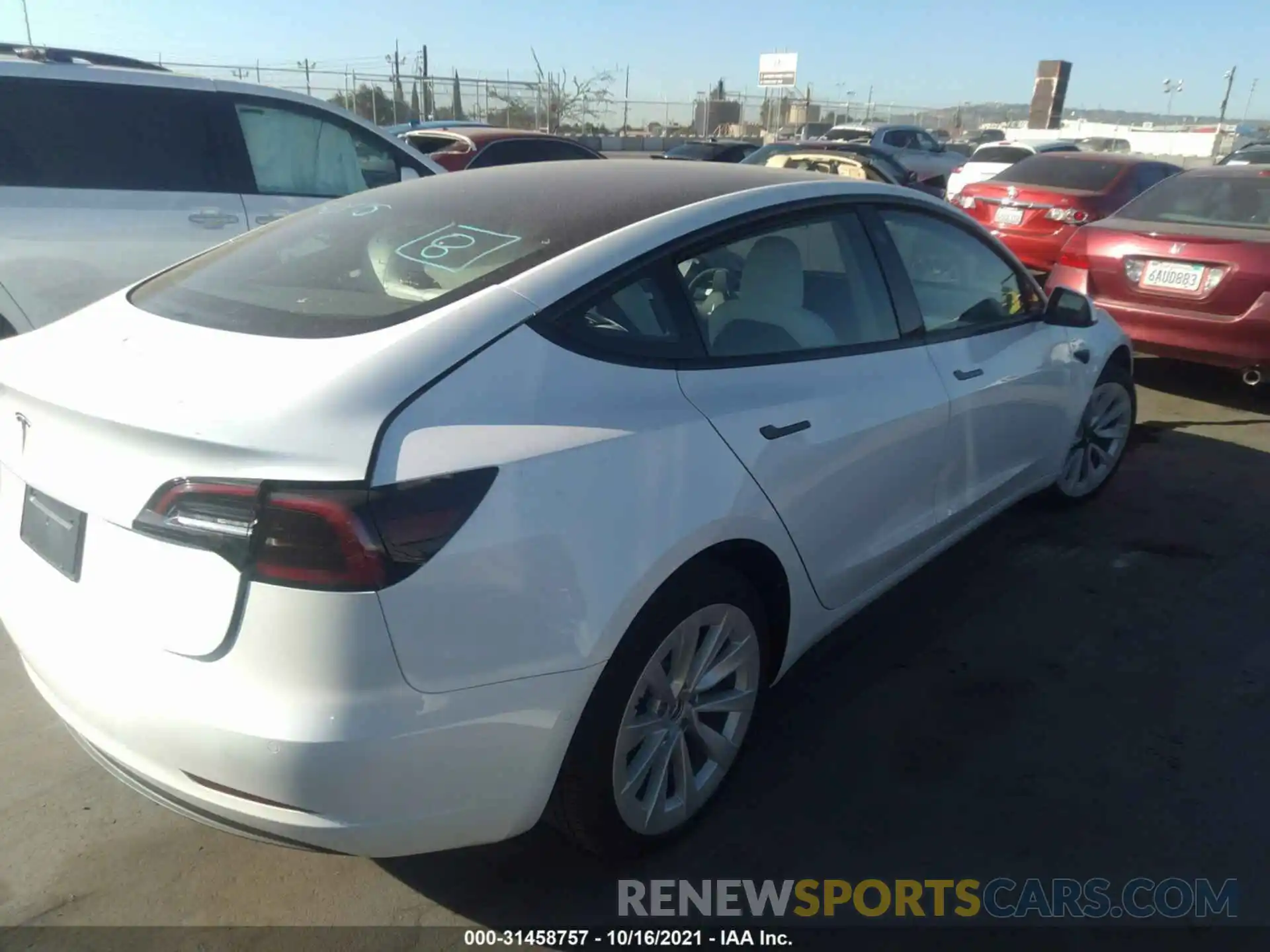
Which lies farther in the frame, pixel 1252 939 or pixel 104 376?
pixel 1252 939

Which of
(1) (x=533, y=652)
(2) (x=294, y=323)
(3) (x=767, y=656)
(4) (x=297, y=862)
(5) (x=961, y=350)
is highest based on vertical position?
(2) (x=294, y=323)

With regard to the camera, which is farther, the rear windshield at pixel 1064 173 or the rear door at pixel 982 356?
the rear windshield at pixel 1064 173

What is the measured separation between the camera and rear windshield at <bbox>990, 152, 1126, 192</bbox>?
944cm

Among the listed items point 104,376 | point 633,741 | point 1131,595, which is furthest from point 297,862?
point 1131,595

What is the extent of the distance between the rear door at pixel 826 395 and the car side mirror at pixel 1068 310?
1.12 m

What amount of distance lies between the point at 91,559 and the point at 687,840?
1.56 metres

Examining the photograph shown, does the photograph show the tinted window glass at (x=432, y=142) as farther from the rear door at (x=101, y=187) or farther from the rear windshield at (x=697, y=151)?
the rear windshield at (x=697, y=151)

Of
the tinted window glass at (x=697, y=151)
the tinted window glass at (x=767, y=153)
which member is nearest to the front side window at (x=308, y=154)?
the tinted window glass at (x=767, y=153)

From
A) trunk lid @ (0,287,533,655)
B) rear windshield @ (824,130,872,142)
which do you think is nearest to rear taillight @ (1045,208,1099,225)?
trunk lid @ (0,287,533,655)

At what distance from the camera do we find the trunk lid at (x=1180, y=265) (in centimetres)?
593

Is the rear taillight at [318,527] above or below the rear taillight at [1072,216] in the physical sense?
above

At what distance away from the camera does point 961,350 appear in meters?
3.43

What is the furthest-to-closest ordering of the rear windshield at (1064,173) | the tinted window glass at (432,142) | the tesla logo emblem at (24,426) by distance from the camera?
the tinted window glass at (432,142), the rear windshield at (1064,173), the tesla logo emblem at (24,426)

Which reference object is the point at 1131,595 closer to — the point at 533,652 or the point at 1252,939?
the point at 1252,939
